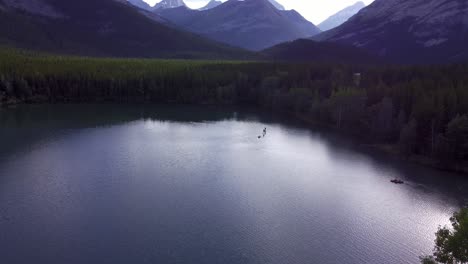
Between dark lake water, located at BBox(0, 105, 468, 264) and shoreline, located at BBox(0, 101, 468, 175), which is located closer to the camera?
dark lake water, located at BBox(0, 105, 468, 264)

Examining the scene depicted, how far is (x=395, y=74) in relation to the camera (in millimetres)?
94438

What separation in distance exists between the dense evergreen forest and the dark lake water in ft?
17.0

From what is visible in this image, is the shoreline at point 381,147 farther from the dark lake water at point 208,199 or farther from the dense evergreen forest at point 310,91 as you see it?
the dark lake water at point 208,199

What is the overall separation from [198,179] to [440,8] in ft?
595

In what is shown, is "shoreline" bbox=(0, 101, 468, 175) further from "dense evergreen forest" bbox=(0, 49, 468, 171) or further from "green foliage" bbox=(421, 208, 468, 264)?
"green foliage" bbox=(421, 208, 468, 264)

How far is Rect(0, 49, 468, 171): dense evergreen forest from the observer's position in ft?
194

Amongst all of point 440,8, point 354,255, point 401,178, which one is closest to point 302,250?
point 354,255

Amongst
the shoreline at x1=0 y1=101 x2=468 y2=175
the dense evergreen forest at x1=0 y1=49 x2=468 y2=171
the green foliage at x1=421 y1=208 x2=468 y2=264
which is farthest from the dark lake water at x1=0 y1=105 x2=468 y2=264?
the green foliage at x1=421 y1=208 x2=468 y2=264

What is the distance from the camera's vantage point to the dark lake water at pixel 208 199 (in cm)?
3341

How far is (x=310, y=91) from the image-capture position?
302 feet

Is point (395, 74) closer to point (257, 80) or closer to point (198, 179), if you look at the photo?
point (257, 80)

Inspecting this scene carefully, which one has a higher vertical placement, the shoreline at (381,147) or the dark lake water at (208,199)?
the shoreline at (381,147)

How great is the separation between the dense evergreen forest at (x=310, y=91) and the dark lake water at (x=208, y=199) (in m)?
5.17

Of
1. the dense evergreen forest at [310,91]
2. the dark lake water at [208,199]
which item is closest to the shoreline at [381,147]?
the dense evergreen forest at [310,91]
